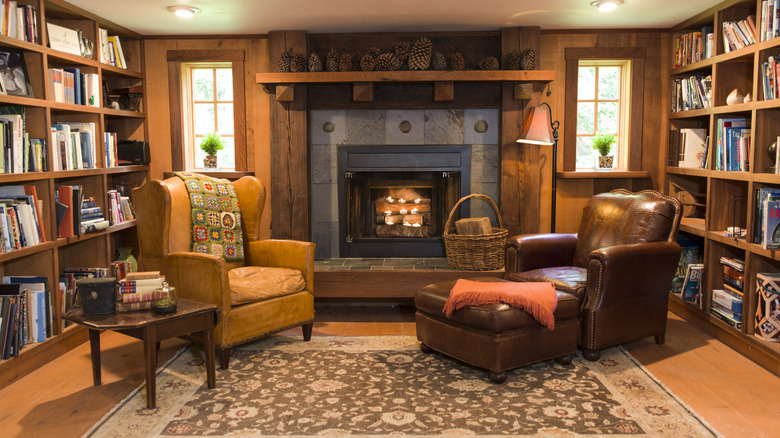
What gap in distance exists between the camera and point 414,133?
4957 millimetres

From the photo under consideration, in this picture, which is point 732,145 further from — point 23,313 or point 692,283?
point 23,313

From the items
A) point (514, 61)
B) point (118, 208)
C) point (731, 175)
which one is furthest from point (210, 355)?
point (731, 175)

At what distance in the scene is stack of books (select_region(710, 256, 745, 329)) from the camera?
3725mm

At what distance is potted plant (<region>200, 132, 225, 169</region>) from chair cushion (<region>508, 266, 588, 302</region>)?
8.42ft

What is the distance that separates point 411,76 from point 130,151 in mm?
2291

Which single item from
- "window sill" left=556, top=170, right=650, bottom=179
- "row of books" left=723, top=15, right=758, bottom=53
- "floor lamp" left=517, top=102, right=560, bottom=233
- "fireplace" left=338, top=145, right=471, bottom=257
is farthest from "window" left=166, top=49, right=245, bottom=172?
"row of books" left=723, top=15, right=758, bottom=53

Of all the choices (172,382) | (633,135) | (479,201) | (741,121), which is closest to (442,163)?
(479,201)

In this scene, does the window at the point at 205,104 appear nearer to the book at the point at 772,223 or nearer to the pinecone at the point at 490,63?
the pinecone at the point at 490,63

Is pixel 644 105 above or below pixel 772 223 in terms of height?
above

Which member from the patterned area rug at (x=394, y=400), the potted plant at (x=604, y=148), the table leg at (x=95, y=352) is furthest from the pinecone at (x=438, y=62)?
the table leg at (x=95, y=352)

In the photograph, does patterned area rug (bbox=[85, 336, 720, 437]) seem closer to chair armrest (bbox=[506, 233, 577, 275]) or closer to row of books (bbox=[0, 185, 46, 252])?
chair armrest (bbox=[506, 233, 577, 275])

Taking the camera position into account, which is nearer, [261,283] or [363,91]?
[261,283]

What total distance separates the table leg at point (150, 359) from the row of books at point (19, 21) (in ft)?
6.27

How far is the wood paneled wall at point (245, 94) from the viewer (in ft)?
16.2
